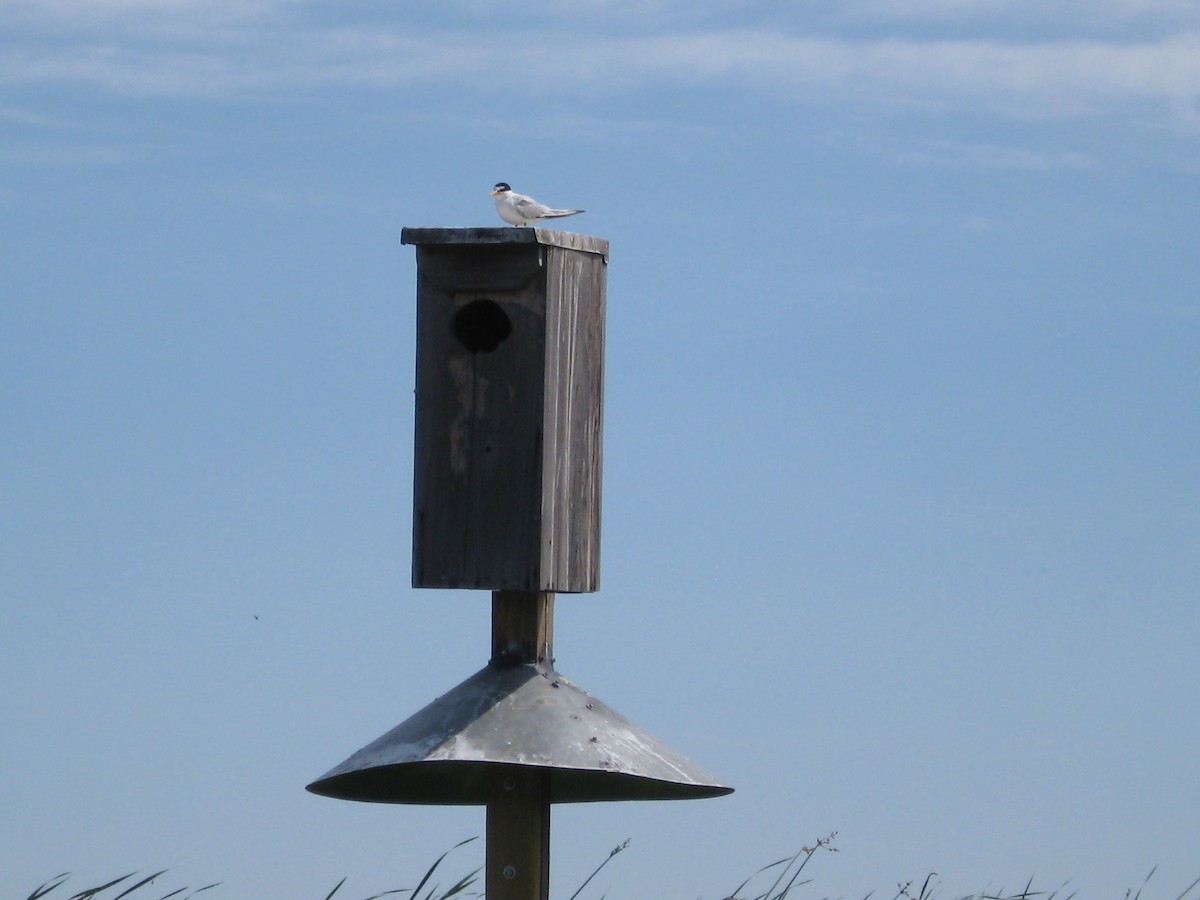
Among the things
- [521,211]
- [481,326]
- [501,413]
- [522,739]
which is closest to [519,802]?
[522,739]

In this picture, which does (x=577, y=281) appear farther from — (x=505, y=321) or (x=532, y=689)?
(x=532, y=689)

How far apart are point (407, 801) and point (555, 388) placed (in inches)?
59.4

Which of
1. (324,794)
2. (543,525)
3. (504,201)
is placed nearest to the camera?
(543,525)

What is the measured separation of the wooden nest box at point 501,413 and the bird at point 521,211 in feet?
2.87

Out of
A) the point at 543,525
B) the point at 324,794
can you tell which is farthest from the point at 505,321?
the point at 324,794

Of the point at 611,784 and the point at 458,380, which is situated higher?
the point at 458,380

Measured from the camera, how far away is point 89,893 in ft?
17.3

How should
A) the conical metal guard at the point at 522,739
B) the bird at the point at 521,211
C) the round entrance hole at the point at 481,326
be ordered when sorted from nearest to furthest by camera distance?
the conical metal guard at the point at 522,739 < the round entrance hole at the point at 481,326 < the bird at the point at 521,211

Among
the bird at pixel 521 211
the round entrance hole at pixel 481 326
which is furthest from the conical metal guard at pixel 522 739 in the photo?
the bird at pixel 521 211

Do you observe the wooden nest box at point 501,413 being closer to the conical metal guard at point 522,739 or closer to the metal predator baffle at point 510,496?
the metal predator baffle at point 510,496

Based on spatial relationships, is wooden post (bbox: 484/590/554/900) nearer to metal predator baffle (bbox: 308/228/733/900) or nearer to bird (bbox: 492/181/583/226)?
metal predator baffle (bbox: 308/228/733/900)

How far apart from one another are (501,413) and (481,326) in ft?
1.12

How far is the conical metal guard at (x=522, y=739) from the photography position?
4.90m

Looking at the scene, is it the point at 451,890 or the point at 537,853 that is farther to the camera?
the point at 451,890
